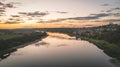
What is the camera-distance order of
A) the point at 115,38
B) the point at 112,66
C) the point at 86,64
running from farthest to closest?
the point at 115,38 → the point at 86,64 → the point at 112,66

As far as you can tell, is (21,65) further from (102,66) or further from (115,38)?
(115,38)

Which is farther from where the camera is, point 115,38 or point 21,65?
point 115,38

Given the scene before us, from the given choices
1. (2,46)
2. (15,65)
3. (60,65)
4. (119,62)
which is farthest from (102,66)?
(2,46)

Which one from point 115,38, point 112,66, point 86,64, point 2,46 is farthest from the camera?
point 115,38

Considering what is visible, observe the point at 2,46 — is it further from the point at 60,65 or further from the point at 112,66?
the point at 112,66

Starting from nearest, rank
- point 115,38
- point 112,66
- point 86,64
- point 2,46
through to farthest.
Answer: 1. point 112,66
2. point 86,64
3. point 2,46
4. point 115,38

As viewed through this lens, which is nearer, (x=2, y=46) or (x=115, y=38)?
(x=2, y=46)

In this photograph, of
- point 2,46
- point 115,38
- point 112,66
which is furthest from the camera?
point 115,38

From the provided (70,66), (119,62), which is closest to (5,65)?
(70,66)

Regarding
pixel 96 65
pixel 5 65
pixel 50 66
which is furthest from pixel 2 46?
pixel 96 65
